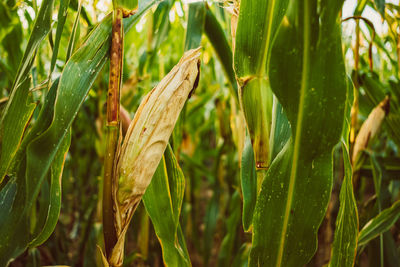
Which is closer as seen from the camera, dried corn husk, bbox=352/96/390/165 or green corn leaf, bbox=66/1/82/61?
green corn leaf, bbox=66/1/82/61

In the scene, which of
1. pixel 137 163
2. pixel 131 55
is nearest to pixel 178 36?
pixel 131 55

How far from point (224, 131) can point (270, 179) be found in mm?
773

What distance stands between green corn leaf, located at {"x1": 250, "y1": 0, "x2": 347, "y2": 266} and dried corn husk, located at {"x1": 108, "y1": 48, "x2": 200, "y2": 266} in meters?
0.12

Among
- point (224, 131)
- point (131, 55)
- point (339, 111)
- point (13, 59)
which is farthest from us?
point (131, 55)

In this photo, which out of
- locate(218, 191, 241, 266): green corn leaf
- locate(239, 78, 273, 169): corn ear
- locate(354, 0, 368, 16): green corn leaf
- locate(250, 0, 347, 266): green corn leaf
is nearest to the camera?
locate(250, 0, 347, 266): green corn leaf

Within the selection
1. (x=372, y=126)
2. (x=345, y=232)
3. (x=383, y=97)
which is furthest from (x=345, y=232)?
(x=383, y=97)

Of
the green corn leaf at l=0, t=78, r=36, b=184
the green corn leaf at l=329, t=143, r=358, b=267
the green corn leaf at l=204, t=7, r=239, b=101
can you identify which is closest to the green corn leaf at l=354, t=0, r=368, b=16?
the green corn leaf at l=204, t=7, r=239, b=101

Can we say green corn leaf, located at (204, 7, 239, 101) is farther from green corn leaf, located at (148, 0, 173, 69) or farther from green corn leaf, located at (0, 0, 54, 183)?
green corn leaf, located at (0, 0, 54, 183)

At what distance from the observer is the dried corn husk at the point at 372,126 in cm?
73

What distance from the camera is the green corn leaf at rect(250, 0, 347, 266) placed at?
1.07 feet

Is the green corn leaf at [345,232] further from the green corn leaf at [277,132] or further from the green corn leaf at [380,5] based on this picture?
the green corn leaf at [380,5]

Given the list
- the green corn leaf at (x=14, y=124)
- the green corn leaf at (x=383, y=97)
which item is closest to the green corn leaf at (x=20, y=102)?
the green corn leaf at (x=14, y=124)

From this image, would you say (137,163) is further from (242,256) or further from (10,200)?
(242,256)

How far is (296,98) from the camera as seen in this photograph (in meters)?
0.35
